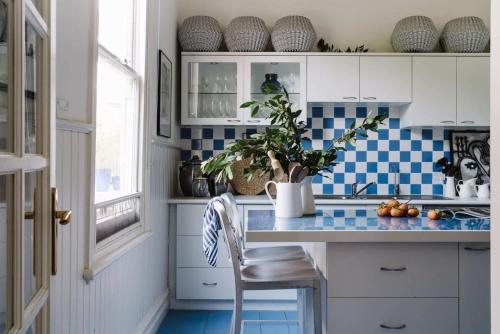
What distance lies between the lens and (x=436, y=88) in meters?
4.00

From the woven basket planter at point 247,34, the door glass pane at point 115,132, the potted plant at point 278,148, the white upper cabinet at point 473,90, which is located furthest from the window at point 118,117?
the white upper cabinet at point 473,90

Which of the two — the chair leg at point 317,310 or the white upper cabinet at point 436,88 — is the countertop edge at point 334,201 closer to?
the white upper cabinet at point 436,88

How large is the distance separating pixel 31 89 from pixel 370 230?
142 centimetres

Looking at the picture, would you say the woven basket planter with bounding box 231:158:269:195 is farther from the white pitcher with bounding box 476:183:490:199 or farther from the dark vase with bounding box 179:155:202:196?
the white pitcher with bounding box 476:183:490:199

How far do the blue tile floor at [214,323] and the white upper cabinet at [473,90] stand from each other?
7.07ft

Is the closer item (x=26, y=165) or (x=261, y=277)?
(x=26, y=165)


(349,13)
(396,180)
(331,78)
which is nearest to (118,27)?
(331,78)

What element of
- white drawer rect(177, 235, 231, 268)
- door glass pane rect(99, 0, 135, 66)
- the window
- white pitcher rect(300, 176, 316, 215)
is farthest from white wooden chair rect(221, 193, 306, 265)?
door glass pane rect(99, 0, 135, 66)

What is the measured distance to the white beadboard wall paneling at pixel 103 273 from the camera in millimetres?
1736

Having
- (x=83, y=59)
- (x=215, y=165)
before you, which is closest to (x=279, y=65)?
(x=215, y=165)

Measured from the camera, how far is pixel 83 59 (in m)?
1.90

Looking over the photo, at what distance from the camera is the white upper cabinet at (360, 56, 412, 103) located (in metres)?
4.01

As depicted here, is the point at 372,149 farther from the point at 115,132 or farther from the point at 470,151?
the point at 115,132

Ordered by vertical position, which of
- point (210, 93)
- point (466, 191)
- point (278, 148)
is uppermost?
point (210, 93)
